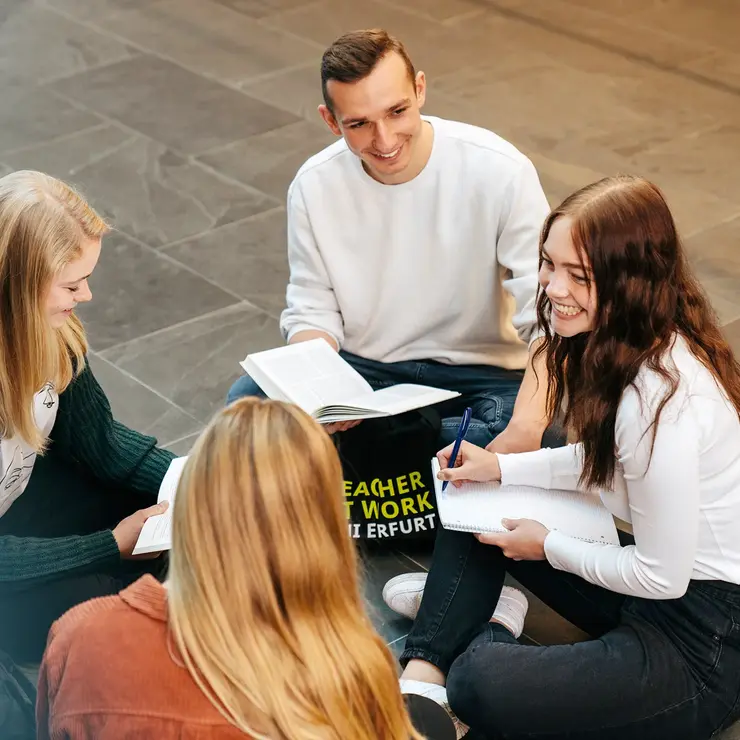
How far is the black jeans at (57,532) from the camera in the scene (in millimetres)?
2223

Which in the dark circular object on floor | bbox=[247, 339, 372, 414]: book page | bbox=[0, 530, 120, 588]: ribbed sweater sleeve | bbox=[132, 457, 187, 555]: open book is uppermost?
bbox=[247, 339, 372, 414]: book page

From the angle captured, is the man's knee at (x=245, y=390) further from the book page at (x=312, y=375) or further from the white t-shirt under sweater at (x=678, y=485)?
the white t-shirt under sweater at (x=678, y=485)

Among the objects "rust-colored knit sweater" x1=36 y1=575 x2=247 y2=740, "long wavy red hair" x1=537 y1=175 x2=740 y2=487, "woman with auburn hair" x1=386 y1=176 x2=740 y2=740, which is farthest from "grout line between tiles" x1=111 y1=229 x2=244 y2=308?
"rust-colored knit sweater" x1=36 y1=575 x2=247 y2=740

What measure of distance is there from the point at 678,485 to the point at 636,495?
0.27 feet

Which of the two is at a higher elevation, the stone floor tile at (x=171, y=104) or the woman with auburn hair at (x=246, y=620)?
the woman with auburn hair at (x=246, y=620)

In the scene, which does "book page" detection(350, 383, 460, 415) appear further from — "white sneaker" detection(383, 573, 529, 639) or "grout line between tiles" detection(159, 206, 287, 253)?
"grout line between tiles" detection(159, 206, 287, 253)

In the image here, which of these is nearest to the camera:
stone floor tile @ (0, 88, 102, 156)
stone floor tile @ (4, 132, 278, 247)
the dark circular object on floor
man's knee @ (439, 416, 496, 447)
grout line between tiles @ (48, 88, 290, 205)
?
the dark circular object on floor

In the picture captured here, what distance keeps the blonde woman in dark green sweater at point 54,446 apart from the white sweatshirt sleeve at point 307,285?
0.49 meters

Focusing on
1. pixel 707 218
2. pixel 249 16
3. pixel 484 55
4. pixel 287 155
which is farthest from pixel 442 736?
pixel 249 16

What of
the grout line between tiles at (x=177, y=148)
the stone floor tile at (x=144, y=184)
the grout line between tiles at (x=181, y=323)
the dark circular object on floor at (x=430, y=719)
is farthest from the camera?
the grout line between tiles at (x=177, y=148)

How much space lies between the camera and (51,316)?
2.14 m

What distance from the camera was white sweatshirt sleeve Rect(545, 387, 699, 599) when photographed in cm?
181

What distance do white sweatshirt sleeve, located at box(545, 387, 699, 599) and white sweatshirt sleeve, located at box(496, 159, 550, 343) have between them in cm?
70

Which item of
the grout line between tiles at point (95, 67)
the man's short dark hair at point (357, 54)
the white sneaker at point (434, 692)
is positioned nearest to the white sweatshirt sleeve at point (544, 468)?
the white sneaker at point (434, 692)
